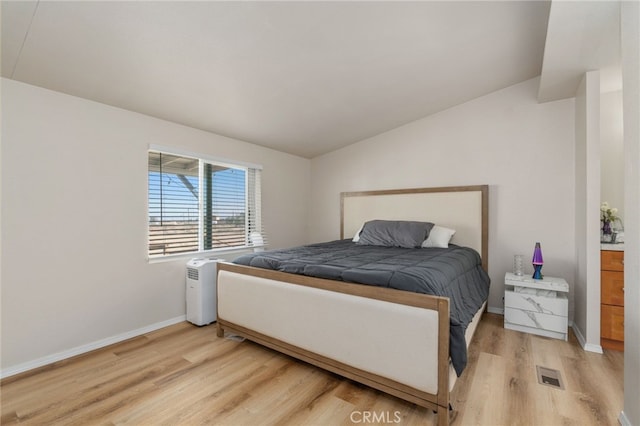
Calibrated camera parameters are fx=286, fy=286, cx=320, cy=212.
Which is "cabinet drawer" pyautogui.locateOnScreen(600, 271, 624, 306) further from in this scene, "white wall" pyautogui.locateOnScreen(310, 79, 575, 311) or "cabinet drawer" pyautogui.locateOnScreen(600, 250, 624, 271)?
"white wall" pyautogui.locateOnScreen(310, 79, 575, 311)

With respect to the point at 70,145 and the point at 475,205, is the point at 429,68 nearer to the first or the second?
the point at 475,205

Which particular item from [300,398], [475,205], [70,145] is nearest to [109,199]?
[70,145]

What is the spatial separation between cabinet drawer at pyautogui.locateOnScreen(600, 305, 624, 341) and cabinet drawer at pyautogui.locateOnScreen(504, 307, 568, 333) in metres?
0.23

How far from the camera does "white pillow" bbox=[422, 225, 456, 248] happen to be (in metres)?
3.10

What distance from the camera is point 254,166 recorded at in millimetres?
3754

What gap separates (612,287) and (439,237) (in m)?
1.37

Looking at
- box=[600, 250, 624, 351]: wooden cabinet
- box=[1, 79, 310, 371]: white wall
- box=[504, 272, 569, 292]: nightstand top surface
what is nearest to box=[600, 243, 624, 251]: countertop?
box=[600, 250, 624, 351]: wooden cabinet

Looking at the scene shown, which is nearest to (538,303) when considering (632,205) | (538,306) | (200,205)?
(538,306)

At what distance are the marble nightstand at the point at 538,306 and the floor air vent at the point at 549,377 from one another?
67cm

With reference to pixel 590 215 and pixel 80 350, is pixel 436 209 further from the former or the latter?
pixel 80 350

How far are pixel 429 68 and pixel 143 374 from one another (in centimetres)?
329

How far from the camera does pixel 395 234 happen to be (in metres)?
3.27

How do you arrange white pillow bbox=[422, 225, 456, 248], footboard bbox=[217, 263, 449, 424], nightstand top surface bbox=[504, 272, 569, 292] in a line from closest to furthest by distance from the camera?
1. footboard bbox=[217, 263, 449, 424]
2. nightstand top surface bbox=[504, 272, 569, 292]
3. white pillow bbox=[422, 225, 456, 248]

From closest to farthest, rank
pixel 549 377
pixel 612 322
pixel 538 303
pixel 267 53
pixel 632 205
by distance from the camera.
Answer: pixel 632 205
pixel 549 377
pixel 267 53
pixel 612 322
pixel 538 303
